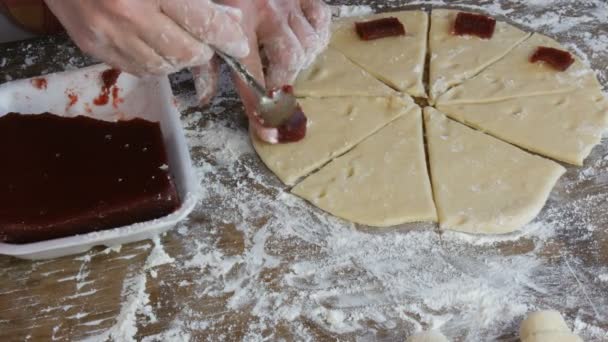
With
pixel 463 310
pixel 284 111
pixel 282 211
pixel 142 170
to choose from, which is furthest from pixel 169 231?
pixel 463 310

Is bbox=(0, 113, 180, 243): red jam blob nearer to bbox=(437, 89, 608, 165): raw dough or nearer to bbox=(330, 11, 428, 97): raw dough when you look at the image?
bbox=(330, 11, 428, 97): raw dough

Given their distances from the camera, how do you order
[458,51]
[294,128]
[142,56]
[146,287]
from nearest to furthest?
[142,56]
[146,287]
[294,128]
[458,51]

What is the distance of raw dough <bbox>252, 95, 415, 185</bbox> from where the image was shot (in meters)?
2.10

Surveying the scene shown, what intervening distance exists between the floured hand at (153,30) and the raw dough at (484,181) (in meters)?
0.75

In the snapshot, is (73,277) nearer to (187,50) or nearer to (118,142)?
(118,142)

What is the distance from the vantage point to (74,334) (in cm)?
176

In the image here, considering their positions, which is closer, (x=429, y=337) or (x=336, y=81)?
(x=429, y=337)

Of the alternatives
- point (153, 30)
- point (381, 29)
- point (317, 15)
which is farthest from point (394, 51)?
point (153, 30)

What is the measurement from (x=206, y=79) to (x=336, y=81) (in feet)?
1.56

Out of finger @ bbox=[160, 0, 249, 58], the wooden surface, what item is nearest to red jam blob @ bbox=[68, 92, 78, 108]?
the wooden surface

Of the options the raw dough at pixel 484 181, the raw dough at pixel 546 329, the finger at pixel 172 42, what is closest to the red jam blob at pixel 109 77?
the finger at pixel 172 42

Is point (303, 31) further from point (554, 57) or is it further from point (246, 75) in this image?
point (554, 57)

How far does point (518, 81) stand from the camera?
2309 mm

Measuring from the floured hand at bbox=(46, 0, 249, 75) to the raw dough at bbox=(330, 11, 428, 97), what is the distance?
760 mm
